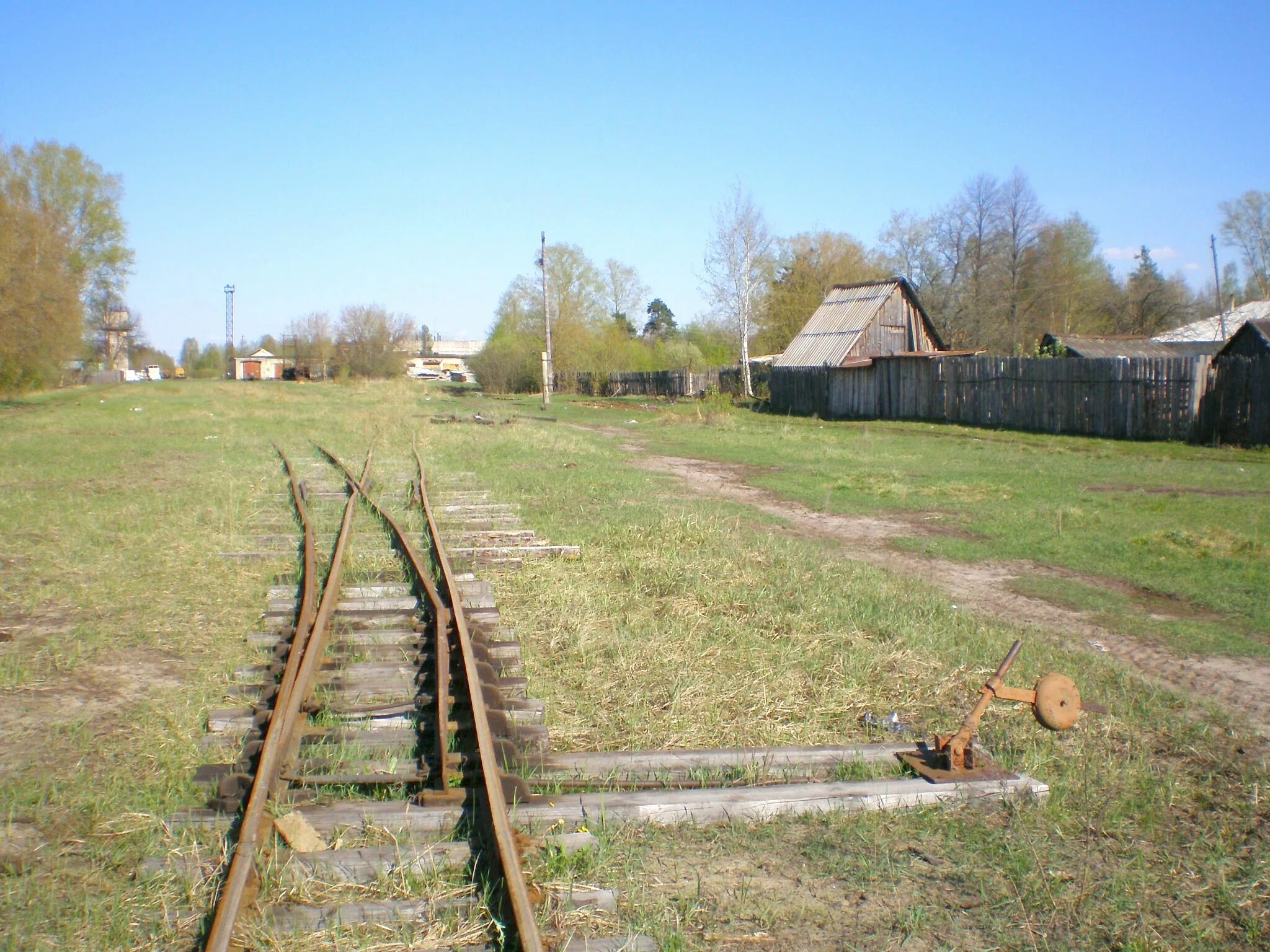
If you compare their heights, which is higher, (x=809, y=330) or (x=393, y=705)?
(x=809, y=330)

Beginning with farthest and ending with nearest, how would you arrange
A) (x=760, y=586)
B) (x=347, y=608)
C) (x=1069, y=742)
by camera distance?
(x=760, y=586) < (x=347, y=608) < (x=1069, y=742)

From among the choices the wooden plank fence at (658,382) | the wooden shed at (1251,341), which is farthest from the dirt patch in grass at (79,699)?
the wooden plank fence at (658,382)

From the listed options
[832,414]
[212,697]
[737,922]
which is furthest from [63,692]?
[832,414]

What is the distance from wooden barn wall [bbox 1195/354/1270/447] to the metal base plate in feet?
64.0

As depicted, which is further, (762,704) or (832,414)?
(832,414)

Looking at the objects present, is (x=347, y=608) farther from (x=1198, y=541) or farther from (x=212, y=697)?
(x=1198, y=541)

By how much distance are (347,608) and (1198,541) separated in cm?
810

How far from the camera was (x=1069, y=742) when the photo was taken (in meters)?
4.68

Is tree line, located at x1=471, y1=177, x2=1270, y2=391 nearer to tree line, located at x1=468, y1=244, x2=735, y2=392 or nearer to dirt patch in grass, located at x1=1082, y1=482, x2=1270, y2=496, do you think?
tree line, located at x1=468, y1=244, x2=735, y2=392

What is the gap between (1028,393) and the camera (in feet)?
83.0

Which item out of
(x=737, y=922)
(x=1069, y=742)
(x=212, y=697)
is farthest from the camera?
(x=212, y=697)

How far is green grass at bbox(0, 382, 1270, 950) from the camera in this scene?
320 centimetres

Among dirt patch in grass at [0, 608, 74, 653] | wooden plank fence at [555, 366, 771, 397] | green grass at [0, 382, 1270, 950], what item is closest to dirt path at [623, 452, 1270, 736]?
green grass at [0, 382, 1270, 950]

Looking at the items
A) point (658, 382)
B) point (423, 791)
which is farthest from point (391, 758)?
point (658, 382)
